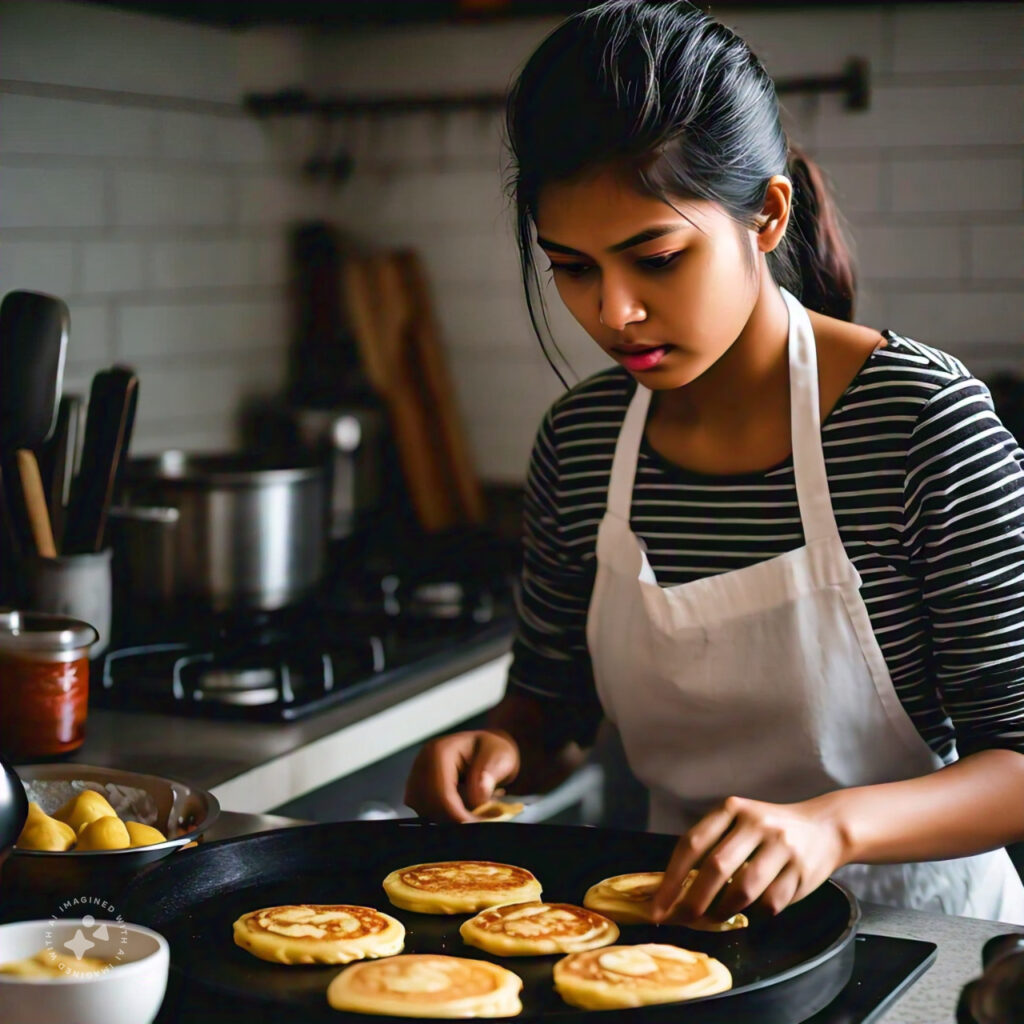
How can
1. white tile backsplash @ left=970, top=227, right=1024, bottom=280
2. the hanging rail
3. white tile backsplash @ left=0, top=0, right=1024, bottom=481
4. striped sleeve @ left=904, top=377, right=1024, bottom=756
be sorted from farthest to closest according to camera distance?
the hanging rail
white tile backsplash @ left=970, top=227, right=1024, bottom=280
white tile backsplash @ left=0, top=0, right=1024, bottom=481
striped sleeve @ left=904, top=377, right=1024, bottom=756

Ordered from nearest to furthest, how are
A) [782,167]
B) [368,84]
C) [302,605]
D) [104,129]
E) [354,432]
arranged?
1. [782,167]
2. [302,605]
3. [104,129]
4. [354,432]
5. [368,84]

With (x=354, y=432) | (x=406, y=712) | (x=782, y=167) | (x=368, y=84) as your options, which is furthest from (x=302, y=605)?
(x=368, y=84)

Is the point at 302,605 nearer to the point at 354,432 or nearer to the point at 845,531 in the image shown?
the point at 354,432

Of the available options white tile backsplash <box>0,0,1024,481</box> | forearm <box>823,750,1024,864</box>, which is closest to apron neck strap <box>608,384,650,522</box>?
forearm <box>823,750,1024,864</box>

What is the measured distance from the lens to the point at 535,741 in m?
1.51

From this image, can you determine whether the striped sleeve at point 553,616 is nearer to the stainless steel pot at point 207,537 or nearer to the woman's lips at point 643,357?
the woman's lips at point 643,357

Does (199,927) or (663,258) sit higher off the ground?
(663,258)

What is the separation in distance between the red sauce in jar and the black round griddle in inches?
15.6

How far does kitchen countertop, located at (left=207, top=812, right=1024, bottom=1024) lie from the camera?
92 cm

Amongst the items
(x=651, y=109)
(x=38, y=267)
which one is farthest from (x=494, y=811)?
(x=38, y=267)

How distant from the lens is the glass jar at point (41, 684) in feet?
4.65

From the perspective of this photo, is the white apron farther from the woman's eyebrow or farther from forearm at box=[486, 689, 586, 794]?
the woman's eyebrow

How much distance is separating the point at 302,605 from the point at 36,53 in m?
0.94

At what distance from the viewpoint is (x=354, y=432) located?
2650 mm
